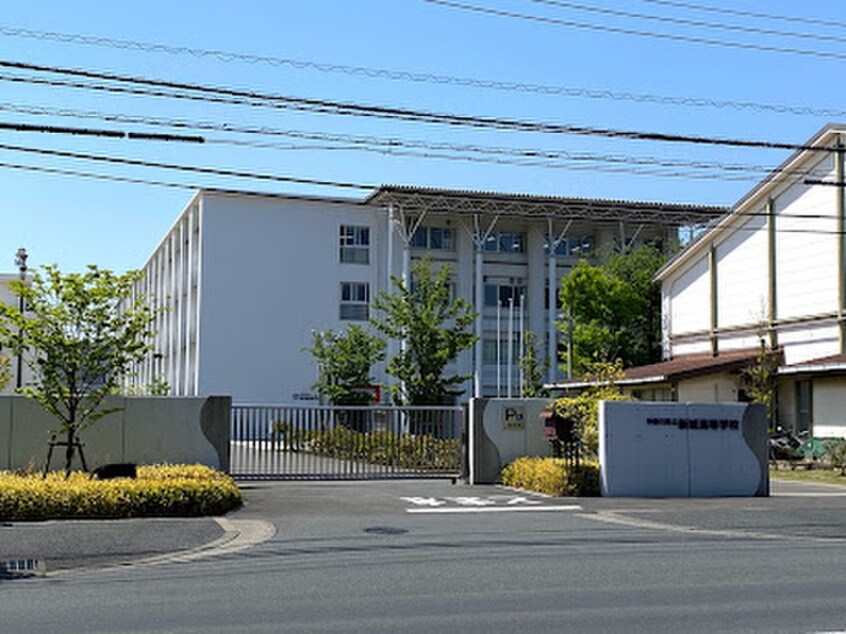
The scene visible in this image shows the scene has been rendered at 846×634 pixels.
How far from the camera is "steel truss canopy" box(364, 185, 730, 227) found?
176 ft

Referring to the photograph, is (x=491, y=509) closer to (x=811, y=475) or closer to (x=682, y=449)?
(x=682, y=449)

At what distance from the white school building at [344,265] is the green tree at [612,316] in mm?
5775

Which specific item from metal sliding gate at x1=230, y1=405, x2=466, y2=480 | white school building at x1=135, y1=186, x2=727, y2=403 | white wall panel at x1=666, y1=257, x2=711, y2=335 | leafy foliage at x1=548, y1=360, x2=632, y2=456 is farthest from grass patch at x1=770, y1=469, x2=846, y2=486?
white school building at x1=135, y1=186, x2=727, y2=403

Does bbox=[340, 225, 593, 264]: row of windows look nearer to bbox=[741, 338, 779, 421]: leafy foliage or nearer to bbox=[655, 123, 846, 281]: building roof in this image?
bbox=[655, 123, 846, 281]: building roof

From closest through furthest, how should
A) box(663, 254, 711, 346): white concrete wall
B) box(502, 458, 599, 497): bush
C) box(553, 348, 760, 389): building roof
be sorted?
1. box(502, 458, 599, 497): bush
2. box(553, 348, 760, 389): building roof
3. box(663, 254, 711, 346): white concrete wall

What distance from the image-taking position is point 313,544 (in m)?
13.5

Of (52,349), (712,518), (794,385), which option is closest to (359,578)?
(712,518)

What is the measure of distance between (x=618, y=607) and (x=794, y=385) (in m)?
26.3

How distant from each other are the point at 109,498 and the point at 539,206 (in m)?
38.6

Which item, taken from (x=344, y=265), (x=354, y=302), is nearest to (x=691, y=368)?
(x=354, y=302)

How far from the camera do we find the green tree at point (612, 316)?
4641 centimetres

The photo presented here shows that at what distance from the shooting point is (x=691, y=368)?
3422 cm

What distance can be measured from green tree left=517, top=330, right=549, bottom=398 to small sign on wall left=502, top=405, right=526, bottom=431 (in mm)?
25941

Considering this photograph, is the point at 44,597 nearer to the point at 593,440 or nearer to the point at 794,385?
the point at 593,440
